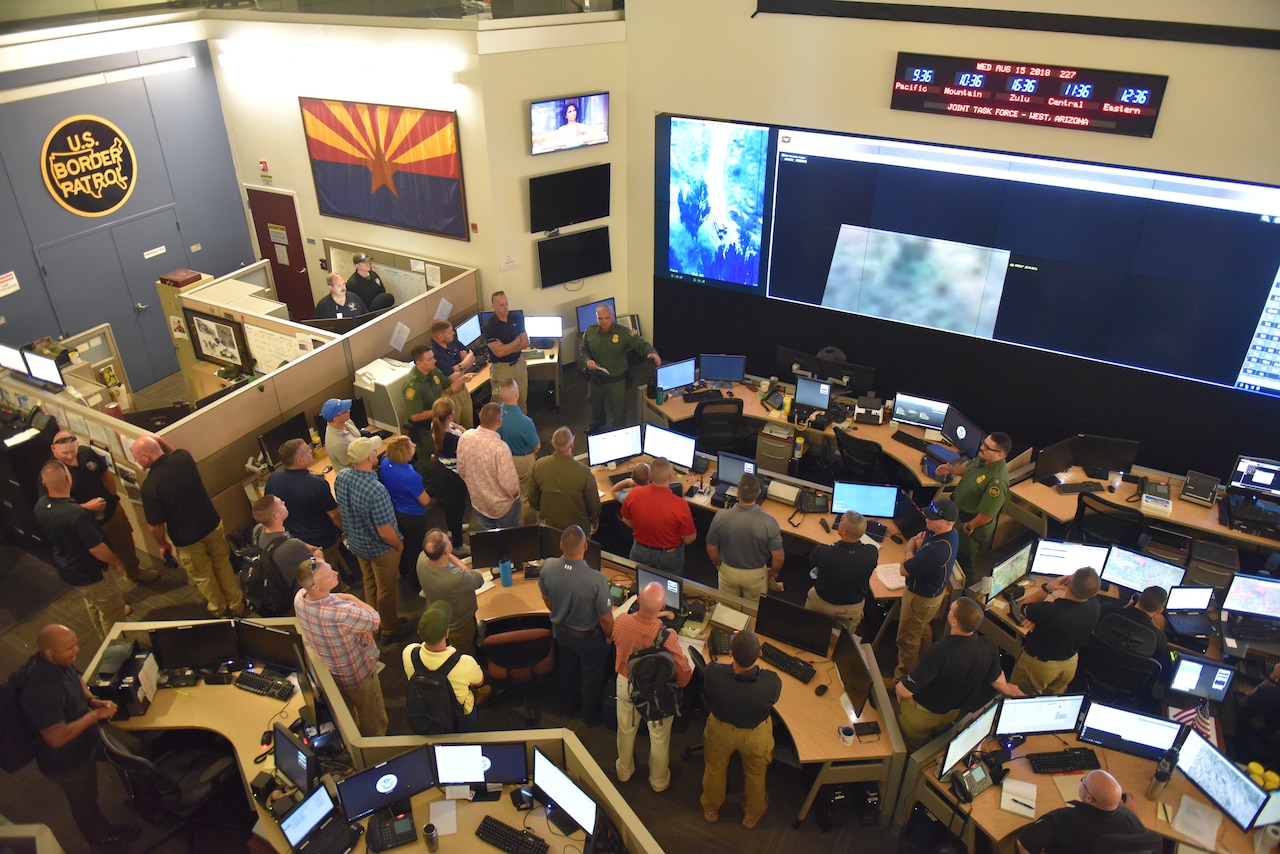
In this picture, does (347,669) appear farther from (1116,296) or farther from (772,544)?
(1116,296)

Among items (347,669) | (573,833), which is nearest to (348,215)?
(347,669)

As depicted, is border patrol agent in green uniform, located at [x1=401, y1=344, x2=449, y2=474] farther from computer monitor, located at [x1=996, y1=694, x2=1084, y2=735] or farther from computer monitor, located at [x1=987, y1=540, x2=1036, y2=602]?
computer monitor, located at [x1=996, y1=694, x2=1084, y2=735]

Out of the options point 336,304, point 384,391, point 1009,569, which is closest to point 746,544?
point 1009,569

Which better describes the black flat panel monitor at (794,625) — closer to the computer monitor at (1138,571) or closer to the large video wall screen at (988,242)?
the computer monitor at (1138,571)

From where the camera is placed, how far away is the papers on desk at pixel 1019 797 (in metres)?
4.14

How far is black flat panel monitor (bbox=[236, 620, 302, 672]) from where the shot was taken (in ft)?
15.1

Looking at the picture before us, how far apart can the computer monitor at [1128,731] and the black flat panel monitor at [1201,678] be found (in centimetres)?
54

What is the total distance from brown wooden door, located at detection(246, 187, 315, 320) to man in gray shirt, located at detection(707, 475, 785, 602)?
22.5ft

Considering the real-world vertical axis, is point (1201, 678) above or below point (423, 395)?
below

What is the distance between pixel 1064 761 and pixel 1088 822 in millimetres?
675

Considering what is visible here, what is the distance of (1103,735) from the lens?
440 centimetres

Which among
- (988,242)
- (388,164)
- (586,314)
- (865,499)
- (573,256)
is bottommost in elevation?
(865,499)

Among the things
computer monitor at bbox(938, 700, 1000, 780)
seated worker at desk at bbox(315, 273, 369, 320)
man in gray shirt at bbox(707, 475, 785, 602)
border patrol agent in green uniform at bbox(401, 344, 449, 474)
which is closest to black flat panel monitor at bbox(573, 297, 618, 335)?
seated worker at desk at bbox(315, 273, 369, 320)

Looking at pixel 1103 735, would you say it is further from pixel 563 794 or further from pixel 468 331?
pixel 468 331
